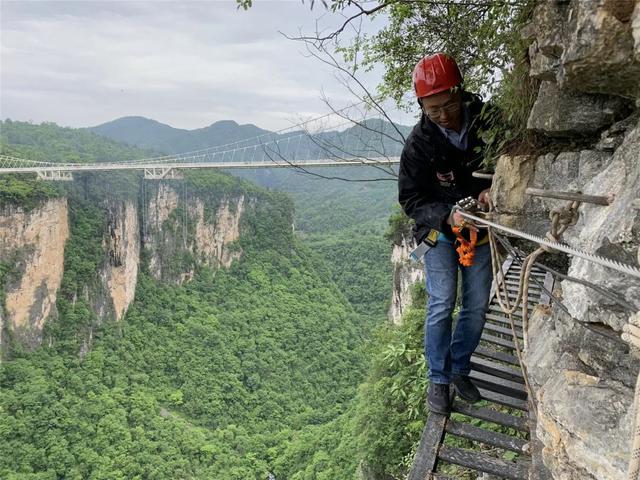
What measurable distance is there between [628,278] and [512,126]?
1075mm

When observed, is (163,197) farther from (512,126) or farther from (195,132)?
(195,132)


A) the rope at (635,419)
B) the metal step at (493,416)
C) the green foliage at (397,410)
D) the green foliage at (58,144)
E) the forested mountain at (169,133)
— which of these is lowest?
the green foliage at (397,410)

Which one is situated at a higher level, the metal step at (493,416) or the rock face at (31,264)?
the metal step at (493,416)

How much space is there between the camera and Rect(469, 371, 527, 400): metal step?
94.3 inches

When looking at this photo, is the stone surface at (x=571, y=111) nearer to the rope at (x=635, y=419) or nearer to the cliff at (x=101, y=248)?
the rope at (x=635, y=419)

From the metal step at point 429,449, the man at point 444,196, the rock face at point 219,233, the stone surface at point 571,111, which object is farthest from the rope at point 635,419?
the rock face at point 219,233

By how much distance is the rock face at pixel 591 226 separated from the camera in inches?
45.4

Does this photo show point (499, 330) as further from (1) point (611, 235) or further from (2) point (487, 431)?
(1) point (611, 235)

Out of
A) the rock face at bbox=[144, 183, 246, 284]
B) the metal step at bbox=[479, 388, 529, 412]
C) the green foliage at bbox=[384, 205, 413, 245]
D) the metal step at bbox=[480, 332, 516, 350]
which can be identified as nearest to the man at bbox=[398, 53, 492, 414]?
the metal step at bbox=[479, 388, 529, 412]

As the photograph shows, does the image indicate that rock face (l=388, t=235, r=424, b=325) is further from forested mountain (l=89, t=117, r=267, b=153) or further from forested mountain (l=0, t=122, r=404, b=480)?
forested mountain (l=89, t=117, r=267, b=153)

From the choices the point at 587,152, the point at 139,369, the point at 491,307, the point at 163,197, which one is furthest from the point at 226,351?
the point at 587,152

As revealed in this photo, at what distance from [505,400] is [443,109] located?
4.75 ft

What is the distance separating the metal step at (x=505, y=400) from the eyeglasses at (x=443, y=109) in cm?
139

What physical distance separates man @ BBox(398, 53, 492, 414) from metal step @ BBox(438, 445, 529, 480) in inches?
7.7
